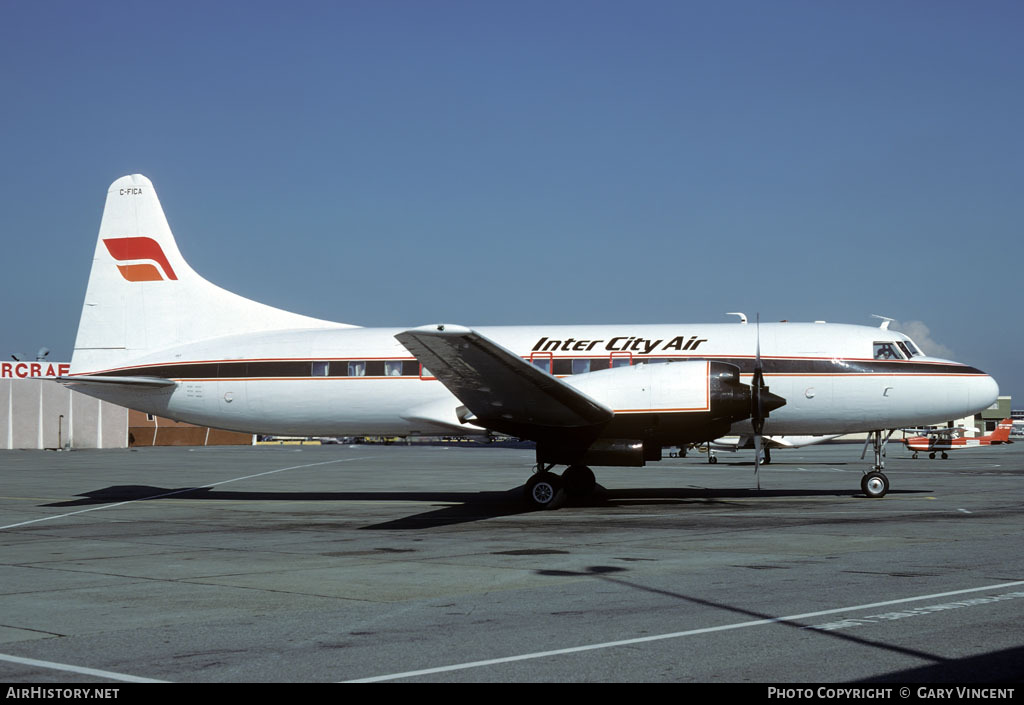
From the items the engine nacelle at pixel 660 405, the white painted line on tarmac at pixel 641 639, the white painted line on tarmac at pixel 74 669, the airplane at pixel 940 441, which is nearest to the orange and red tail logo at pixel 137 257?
the engine nacelle at pixel 660 405

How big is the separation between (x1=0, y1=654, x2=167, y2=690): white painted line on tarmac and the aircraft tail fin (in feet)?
60.7

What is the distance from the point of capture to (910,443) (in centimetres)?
5247

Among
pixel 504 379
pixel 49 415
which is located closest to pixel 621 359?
pixel 504 379

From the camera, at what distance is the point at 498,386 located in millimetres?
19234

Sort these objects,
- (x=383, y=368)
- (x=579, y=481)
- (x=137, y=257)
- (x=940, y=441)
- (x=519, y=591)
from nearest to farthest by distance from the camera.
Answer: (x=519, y=591) < (x=579, y=481) < (x=383, y=368) < (x=137, y=257) < (x=940, y=441)

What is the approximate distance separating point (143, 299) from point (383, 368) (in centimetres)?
706

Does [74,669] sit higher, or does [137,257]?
[137,257]

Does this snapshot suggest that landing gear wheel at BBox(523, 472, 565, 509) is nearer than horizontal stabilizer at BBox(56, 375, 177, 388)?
Yes

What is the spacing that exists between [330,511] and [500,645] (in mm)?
14222

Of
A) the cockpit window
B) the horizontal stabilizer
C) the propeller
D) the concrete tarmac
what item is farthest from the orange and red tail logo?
the cockpit window

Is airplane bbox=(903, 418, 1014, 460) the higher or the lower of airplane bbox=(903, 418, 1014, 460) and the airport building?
the lower

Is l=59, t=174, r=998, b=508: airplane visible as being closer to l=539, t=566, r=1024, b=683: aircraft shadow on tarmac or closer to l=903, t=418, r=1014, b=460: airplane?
l=539, t=566, r=1024, b=683: aircraft shadow on tarmac

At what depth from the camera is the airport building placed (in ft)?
237

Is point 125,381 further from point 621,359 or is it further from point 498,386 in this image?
point 621,359
